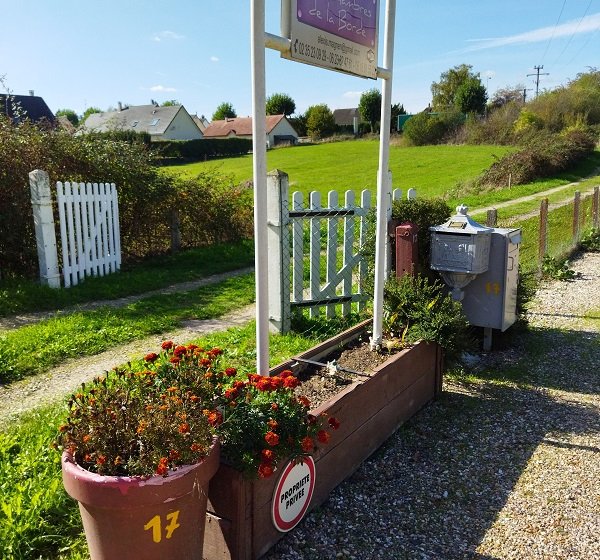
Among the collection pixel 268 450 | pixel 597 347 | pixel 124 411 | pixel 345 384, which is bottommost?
pixel 597 347

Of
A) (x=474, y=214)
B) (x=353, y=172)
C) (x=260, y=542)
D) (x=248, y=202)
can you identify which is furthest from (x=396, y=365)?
(x=353, y=172)

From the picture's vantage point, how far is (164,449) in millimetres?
2232

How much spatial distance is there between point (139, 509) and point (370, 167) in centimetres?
3507

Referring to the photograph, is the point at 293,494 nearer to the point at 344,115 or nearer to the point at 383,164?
the point at 383,164

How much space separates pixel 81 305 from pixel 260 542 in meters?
5.46

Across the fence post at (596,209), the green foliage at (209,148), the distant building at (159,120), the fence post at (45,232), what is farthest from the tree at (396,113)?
the fence post at (45,232)

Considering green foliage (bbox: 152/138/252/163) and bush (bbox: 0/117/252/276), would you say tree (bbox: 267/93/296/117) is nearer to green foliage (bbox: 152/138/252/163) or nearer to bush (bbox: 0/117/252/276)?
green foliage (bbox: 152/138/252/163)

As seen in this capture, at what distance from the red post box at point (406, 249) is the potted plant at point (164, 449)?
2.72 meters

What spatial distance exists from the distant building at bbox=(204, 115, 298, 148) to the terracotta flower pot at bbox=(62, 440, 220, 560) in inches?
2252

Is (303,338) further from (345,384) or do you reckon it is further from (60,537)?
(60,537)

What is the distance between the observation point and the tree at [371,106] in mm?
65000

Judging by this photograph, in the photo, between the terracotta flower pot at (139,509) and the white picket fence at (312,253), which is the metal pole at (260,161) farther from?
the white picket fence at (312,253)

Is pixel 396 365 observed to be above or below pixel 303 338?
above

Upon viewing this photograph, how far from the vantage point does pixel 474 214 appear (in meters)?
16.3
